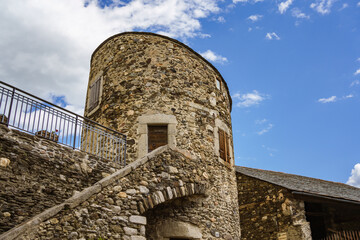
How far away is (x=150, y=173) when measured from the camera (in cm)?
740

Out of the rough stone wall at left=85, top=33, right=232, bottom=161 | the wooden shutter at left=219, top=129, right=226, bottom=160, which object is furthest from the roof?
the rough stone wall at left=85, top=33, right=232, bottom=161

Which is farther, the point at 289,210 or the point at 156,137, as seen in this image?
the point at 289,210

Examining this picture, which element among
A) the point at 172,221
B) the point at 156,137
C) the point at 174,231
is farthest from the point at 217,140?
the point at 174,231

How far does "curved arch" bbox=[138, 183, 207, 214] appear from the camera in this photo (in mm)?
6898

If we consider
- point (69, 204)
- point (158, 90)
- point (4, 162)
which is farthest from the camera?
point (158, 90)

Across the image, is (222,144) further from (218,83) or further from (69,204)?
(69,204)

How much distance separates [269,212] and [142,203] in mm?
6446

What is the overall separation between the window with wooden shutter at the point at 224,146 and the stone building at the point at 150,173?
0.11 feet

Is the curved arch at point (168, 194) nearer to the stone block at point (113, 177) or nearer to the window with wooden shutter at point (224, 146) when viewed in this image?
the stone block at point (113, 177)

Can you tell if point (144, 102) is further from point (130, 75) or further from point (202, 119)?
point (202, 119)

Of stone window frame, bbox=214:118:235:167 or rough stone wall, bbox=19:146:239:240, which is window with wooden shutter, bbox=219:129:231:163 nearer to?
stone window frame, bbox=214:118:235:167

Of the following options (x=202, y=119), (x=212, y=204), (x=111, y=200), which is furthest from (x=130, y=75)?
(x=111, y=200)

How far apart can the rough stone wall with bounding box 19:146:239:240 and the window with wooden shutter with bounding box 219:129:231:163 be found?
3.98ft

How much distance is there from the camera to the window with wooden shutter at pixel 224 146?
11.0 metres
